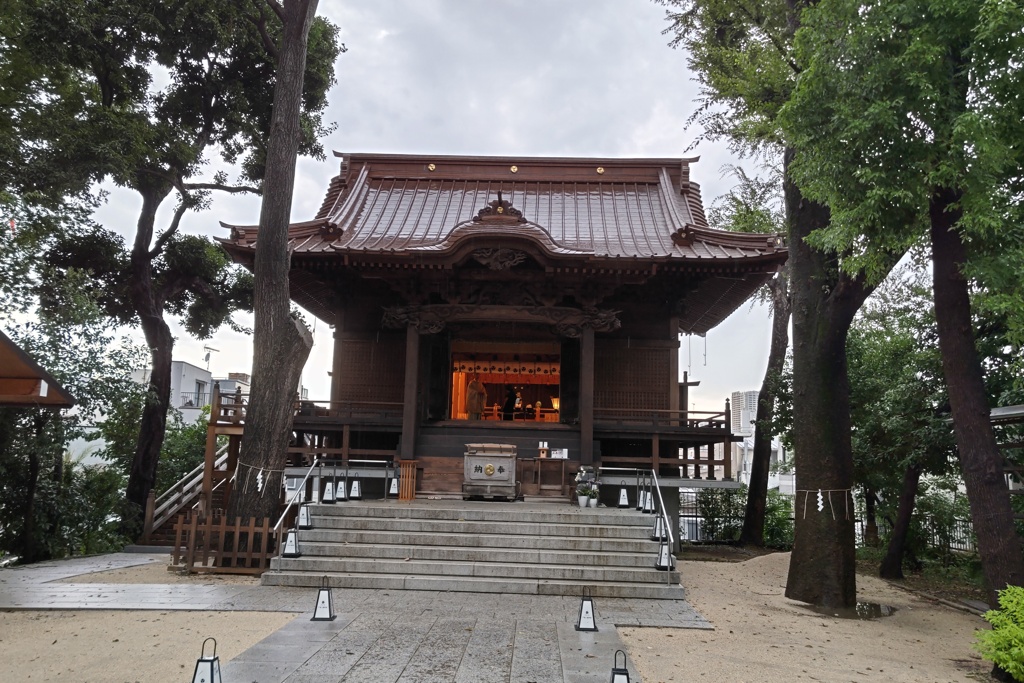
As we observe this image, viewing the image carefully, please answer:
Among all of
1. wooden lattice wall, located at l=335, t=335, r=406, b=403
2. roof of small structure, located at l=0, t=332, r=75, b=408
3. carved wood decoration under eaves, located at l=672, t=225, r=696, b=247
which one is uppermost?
carved wood decoration under eaves, located at l=672, t=225, r=696, b=247

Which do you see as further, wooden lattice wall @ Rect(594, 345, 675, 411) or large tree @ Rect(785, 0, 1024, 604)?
wooden lattice wall @ Rect(594, 345, 675, 411)

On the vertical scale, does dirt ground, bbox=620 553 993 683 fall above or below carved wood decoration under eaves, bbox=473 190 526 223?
below

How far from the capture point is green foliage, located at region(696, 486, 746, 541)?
68.9 ft

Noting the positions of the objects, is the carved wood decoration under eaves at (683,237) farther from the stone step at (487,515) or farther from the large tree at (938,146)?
the large tree at (938,146)

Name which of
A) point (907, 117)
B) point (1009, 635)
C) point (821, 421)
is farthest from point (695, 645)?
point (907, 117)

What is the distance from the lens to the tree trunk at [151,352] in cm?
1741

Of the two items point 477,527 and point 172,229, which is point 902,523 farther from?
point 172,229

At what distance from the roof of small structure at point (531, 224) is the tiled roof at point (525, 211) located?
0.10 ft

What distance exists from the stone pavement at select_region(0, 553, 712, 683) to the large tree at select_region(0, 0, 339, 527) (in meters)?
8.77

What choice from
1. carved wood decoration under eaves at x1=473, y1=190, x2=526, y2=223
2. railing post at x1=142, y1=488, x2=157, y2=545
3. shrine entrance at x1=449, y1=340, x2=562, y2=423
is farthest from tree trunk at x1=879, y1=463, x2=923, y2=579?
railing post at x1=142, y1=488, x2=157, y2=545

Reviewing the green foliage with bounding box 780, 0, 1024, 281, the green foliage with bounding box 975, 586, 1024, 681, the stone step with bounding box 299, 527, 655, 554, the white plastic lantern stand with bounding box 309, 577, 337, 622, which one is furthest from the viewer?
the stone step with bounding box 299, 527, 655, 554

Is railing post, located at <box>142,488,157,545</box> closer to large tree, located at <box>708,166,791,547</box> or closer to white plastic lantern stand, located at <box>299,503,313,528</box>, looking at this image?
white plastic lantern stand, located at <box>299,503,313,528</box>

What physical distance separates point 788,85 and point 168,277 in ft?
53.0

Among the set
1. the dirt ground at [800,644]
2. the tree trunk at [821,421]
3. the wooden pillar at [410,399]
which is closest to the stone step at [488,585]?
the dirt ground at [800,644]
